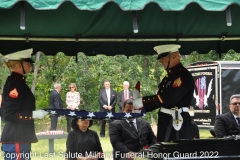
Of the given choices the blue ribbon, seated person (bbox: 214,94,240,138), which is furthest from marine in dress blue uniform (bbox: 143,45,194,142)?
seated person (bbox: 214,94,240,138)

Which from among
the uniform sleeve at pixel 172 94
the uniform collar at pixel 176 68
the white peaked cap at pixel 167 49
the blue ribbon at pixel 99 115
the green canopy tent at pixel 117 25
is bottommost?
the blue ribbon at pixel 99 115

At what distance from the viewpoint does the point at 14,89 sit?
6.58m

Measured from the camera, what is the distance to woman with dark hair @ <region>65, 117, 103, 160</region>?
7285mm

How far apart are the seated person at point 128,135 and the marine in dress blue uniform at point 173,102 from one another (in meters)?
0.84

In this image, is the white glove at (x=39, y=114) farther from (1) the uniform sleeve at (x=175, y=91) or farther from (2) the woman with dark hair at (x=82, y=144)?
(1) the uniform sleeve at (x=175, y=91)

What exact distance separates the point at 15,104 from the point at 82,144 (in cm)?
117

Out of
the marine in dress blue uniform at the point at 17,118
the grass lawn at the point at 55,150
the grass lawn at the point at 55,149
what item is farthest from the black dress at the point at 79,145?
the grass lawn at the point at 55,149

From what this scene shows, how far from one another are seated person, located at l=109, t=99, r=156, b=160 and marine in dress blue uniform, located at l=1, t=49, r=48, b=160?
135cm

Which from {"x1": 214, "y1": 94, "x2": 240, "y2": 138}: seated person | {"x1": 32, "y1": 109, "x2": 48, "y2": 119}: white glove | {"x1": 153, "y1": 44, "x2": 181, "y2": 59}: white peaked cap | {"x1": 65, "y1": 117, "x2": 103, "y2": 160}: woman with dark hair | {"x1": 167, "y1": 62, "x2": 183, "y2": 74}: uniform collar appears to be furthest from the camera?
{"x1": 214, "y1": 94, "x2": 240, "y2": 138}: seated person

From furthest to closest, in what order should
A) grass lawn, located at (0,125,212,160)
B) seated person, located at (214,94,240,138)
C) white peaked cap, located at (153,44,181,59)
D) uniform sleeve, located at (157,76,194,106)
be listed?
grass lawn, located at (0,125,212,160) → seated person, located at (214,94,240,138) → white peaked cap, located at (153,44,181,59) → uniform sleeve, located at (157,76,194,106)

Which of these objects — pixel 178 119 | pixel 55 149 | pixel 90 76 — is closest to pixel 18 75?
pixel 178 119

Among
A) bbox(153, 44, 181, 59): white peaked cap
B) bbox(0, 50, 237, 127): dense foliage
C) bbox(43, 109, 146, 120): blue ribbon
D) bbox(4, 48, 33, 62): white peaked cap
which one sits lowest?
bbox(43, 109, 146, 120): blue ribbon

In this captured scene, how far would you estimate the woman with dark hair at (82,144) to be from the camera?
729 centimetres

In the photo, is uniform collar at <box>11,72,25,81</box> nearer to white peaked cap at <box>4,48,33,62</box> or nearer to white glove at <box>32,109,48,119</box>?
white peaked cap at <box>4,48,33,62</box>
